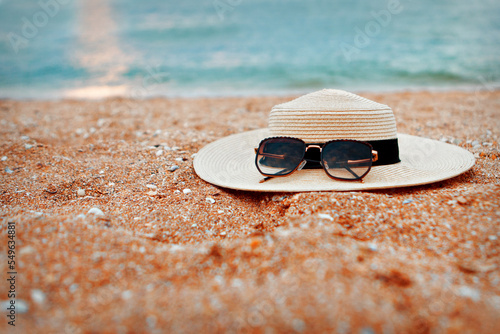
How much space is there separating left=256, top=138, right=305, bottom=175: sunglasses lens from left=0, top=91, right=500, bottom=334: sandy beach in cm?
24

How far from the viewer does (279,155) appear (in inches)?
100

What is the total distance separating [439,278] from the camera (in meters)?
1.49

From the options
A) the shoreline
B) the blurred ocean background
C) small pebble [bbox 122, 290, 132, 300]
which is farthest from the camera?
the blurred ocean background

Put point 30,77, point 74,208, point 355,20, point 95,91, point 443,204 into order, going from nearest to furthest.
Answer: point 443,204 → point 74,208 → point 95,91 → point 30,77 → point 355,20

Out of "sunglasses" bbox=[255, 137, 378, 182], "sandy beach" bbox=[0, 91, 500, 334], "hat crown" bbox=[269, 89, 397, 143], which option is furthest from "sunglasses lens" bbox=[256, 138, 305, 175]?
"sandy beach" bbox=[0, 91, 500, 334]

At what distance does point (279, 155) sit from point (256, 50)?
468 inches

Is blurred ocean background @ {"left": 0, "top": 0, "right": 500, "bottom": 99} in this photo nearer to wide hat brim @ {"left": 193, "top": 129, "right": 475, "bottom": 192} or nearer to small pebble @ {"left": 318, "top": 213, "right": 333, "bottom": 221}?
wide hat brim @ {"left": 193, "top": 129, "right": 475, "bottom": 192}

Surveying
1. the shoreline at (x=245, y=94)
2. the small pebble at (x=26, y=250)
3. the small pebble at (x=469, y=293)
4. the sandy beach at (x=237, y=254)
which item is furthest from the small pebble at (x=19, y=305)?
the shoreline at (x=245, y=94)

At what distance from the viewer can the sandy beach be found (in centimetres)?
129

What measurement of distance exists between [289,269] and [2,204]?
2.50 meters

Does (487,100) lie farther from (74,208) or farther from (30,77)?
(30,77)

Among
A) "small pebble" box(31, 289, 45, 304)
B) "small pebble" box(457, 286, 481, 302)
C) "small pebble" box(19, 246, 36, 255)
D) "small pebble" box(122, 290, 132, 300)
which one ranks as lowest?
"small pebble" box(457, 286, 481, 302)

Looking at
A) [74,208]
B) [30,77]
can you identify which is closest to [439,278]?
[74,208]

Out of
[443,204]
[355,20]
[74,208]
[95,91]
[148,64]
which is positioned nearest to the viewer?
[443,204]
